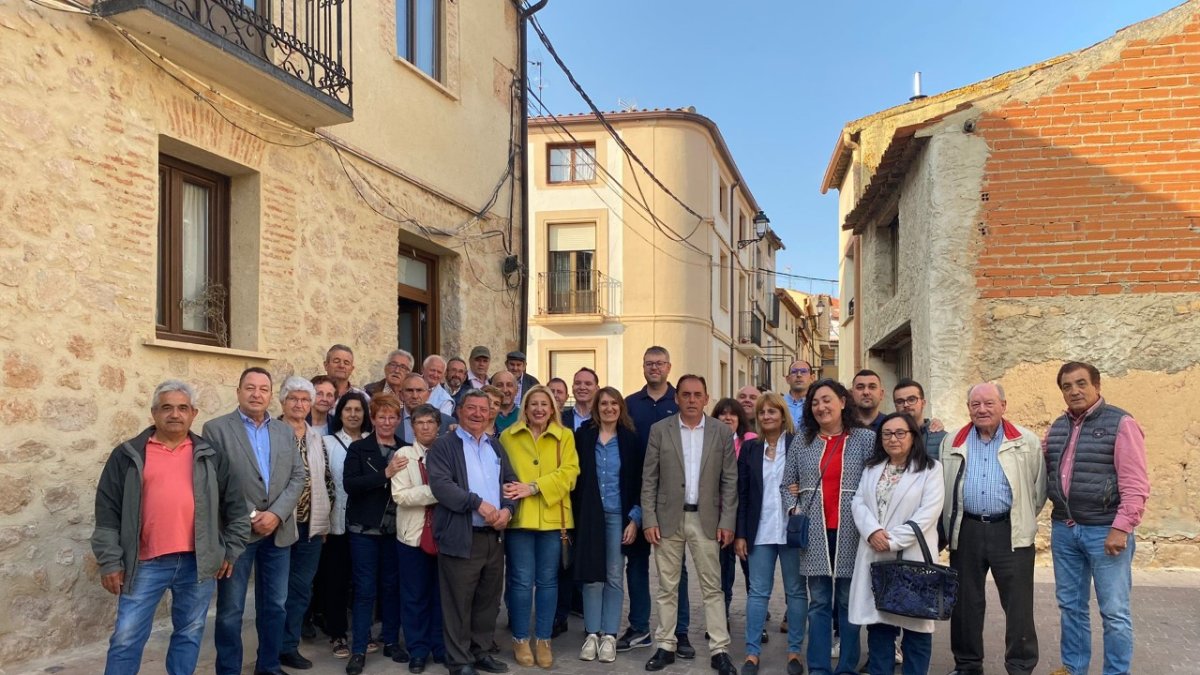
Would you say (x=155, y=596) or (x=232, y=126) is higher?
(x=232, y=126)

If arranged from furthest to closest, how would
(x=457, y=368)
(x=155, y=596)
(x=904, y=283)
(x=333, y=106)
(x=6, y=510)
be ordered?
(x=904, y=283)
(x=457, y=368)
(x=333, y=106)
(x=6, y=510)
(x=155, y=596)

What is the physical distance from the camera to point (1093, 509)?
489cm

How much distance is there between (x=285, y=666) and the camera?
5.36m

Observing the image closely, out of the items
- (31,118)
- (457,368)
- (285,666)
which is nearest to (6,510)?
(285,666)

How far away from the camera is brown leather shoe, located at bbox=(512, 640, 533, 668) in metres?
5.54

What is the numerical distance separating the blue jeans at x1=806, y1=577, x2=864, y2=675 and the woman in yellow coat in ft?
5.12

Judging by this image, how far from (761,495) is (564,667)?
1.63 m

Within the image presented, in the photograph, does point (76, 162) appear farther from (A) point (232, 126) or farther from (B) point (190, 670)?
(B) point (190, 670)

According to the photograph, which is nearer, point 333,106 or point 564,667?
point 564,667

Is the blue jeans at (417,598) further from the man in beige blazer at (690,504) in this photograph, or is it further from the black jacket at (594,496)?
the man in beige blazer at (690,504)

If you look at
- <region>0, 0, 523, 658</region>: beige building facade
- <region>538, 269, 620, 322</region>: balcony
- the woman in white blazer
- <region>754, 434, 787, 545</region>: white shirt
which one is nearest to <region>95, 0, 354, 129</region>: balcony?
<region>0, 0, 523, 658</region>: beige building facade

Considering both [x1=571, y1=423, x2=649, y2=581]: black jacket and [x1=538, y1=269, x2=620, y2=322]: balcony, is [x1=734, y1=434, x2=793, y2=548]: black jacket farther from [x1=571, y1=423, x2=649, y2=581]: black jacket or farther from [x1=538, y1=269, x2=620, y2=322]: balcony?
[x1=538, y1=269, x2=620, y2=322]: balcony

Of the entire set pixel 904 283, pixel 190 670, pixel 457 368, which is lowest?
pixel 190 670

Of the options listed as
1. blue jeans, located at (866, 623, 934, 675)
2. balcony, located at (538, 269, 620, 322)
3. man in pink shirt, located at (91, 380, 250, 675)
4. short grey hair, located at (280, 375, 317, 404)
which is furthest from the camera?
balcony, located at (538, 269, 620, 322)
